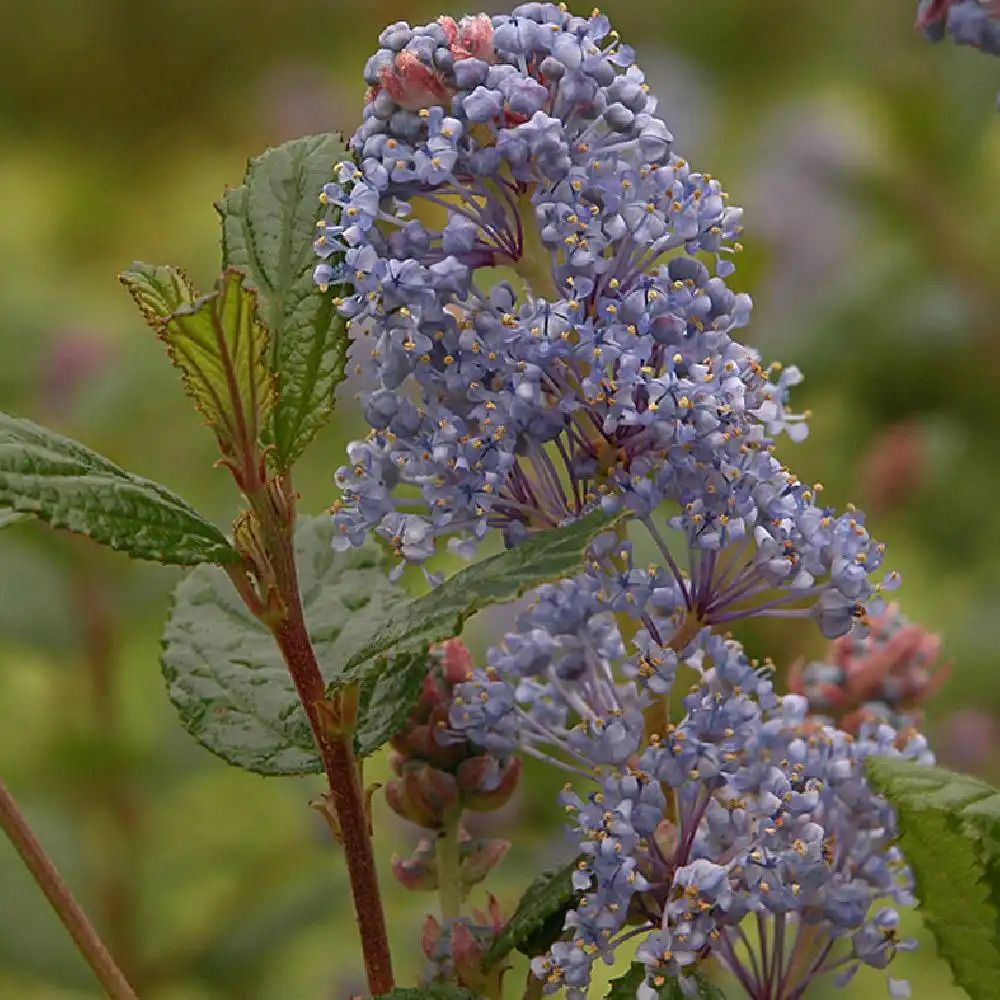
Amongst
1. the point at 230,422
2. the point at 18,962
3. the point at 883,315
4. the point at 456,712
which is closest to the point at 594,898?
the point at 456,712

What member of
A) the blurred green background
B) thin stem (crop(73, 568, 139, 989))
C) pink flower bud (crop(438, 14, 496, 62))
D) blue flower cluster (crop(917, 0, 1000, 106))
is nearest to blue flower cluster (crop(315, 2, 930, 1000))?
pink flower bud (crop(438, 14, 496, 62))

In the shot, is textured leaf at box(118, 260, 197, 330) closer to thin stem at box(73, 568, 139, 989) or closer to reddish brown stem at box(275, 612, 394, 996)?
reddish brown stem at box(275, 612, 394, 996)

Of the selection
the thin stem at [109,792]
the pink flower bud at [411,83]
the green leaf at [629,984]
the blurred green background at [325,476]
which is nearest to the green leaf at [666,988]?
the green leaf at [629,984]

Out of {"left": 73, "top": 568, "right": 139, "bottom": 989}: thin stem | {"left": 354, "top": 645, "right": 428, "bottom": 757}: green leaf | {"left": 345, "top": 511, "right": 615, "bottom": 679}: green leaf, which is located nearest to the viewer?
{"left": 345, "top": 511, "right": 615, "bottom": 679}: green leaf

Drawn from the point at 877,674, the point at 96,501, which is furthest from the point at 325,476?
the point at 96,501

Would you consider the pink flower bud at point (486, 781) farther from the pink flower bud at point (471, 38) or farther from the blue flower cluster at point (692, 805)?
the pink flower bud at point (471, 38)

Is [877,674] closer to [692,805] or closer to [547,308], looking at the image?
[692,805]

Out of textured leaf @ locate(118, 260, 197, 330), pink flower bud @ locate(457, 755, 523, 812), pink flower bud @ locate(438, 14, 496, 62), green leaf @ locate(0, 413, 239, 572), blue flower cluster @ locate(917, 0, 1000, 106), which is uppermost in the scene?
pink flower bud @ locate(438, 14, 496, 62)
